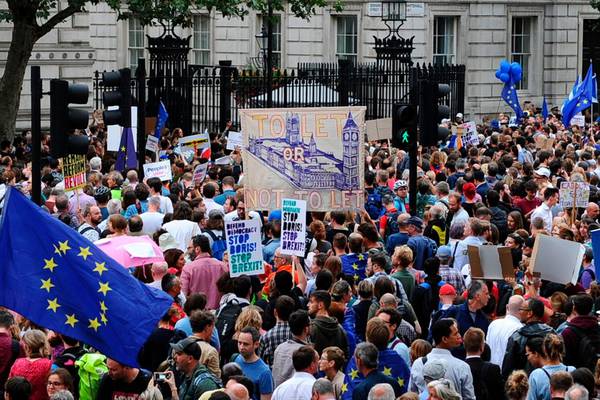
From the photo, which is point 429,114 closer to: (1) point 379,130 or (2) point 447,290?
(2) point 447,290

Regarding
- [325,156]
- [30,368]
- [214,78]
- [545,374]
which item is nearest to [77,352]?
[30,368]

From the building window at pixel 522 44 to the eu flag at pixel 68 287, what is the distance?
1503 inches

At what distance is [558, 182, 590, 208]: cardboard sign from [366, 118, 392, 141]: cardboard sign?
761cm

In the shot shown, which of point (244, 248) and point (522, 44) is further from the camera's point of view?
point (522, 44)

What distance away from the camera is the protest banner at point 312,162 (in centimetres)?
1842

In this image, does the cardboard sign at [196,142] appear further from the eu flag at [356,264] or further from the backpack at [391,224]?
the eu flag at [356,264]

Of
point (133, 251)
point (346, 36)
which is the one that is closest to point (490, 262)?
point (133, 251)

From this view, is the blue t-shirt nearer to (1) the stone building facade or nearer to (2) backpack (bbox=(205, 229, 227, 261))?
(2) backpack (bbox=(205, 229, 227, 261))

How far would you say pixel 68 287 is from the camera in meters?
11.3

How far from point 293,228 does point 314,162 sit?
2763 millimetres

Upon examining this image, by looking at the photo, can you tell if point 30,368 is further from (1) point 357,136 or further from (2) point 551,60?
(2) point 551,60

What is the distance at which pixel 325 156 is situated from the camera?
18.6 metres

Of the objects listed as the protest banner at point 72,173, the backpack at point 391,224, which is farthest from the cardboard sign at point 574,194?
the protest banner at point 72,173

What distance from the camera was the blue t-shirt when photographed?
1200cm
